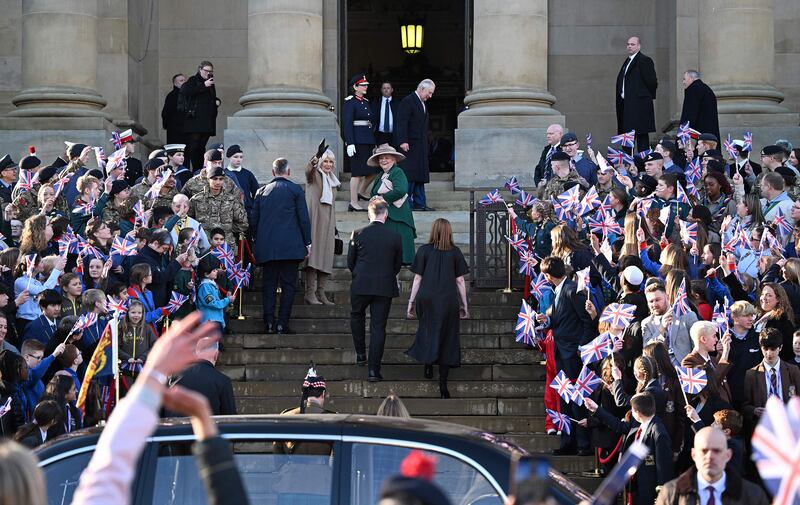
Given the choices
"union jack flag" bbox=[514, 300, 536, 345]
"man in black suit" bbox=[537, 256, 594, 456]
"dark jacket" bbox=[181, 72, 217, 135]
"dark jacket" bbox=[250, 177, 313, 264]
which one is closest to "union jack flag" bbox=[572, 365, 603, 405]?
"man in black suit" bbox=[537, 256, 594, 456]

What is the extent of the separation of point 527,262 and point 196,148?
7043mm

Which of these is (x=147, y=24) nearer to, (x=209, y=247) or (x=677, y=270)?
(x=209, y=247)

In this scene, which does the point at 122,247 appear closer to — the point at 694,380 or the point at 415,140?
the point at 694,380

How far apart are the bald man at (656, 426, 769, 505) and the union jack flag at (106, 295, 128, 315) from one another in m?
6.00

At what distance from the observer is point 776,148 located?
54.9 ft

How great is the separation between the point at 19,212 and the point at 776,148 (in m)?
7.85

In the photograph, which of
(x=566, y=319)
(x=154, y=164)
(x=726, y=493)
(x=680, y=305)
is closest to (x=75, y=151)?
(x=154, y=164)

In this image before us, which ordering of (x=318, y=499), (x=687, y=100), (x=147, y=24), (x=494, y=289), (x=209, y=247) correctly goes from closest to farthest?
(x=318, y=499) → (x=209, y=247) → (x=494, y=289) → (x=687, y=100) → (x=147, y=24)

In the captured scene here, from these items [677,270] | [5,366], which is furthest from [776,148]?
[5,366]

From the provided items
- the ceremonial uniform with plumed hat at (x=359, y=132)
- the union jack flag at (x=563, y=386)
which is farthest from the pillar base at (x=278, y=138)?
the union jack flag at (x=563, y=386)

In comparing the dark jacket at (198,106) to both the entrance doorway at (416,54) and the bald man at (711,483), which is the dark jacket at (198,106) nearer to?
the entrance doorway at (416,54)

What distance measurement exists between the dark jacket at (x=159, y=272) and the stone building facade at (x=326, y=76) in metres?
5.88

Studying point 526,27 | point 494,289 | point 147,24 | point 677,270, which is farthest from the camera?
point 147,24

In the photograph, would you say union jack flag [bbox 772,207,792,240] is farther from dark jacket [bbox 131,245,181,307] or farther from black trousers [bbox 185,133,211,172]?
black trousers [bbox 185,133,211,172]
